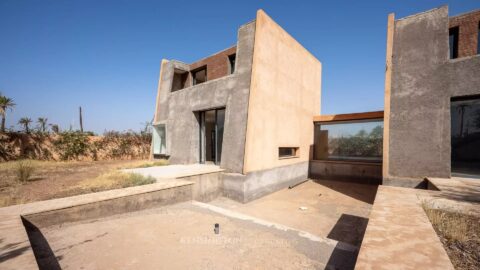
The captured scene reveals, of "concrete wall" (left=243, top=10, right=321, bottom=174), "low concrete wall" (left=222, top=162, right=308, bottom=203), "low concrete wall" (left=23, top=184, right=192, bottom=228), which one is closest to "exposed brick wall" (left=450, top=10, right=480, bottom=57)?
"concrete wall" (left=243, top=10, right=321, bottom=174)

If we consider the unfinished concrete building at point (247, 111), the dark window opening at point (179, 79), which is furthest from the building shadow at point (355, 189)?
the dark window opening at point (179, 79)

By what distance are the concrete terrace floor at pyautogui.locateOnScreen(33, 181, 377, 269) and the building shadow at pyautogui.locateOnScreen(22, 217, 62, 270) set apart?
38 millimetres

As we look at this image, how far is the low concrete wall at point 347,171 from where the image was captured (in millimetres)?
11734

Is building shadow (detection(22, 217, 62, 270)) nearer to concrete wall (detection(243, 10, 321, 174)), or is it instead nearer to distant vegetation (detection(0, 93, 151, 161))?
concrete wall (detection(243, 10, 321, 174))

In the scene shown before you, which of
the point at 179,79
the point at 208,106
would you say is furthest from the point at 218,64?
the point at 179,79

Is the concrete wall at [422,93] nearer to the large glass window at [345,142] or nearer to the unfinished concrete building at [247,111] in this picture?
the unfinished concrete building at [247,111]

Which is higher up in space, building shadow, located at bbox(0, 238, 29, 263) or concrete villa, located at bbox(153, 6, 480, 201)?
concrete villa, located at bbox(153, 6, 480, 201)

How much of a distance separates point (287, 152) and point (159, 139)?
8252 mm

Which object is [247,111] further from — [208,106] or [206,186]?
[206,186]

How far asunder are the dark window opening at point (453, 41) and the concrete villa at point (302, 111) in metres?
0.04

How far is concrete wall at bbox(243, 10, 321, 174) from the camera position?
8703mm

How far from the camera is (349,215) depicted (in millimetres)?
7246

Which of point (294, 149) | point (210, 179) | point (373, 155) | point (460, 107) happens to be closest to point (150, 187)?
point (210, 179)

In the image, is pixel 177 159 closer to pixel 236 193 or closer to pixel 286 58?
pixel 236 193
